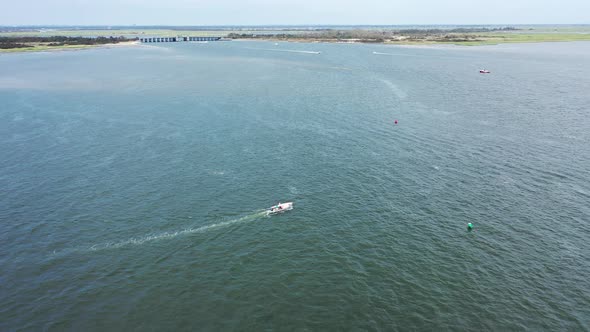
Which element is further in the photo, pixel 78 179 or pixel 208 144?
pixel 208 144

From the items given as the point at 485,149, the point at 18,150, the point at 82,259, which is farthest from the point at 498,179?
the point at 18,150

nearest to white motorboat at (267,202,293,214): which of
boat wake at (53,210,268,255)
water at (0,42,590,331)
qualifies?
water at (0,42,590,331)

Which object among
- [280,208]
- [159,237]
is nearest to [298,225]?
[280,208]

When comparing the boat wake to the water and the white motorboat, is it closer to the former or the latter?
the water

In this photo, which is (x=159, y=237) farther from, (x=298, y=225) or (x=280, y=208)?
(x=298, y=225)

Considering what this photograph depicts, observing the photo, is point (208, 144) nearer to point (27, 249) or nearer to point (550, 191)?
point (27, 249)

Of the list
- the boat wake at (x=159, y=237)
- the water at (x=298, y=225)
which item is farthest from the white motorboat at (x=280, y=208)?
the boat wake at (x=159, y=237)

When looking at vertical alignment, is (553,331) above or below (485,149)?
below

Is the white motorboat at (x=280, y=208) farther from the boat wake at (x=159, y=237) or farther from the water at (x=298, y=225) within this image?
the boat wake at (x=159, y=237)
